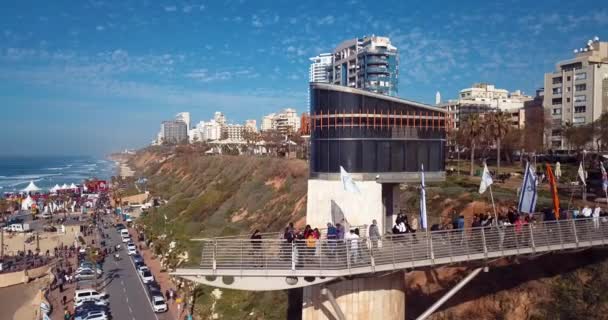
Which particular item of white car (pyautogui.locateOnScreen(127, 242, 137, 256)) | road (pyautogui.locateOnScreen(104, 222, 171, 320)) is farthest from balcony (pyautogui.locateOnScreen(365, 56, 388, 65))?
road (pyautogui.locateOnScreen(104, 222, 171, 320))

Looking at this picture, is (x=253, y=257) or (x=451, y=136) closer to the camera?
(x=253, y=257)

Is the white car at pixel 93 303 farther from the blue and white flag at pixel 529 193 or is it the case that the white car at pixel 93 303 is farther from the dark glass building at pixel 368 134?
the blue and white flag at pixel 529 193

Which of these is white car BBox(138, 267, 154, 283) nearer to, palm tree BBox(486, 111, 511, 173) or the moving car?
the moving car

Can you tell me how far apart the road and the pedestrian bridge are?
78.1ft

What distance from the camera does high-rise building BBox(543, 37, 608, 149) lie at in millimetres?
89062

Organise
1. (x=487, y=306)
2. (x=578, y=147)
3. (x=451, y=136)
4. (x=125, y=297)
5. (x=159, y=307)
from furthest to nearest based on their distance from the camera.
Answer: (x=451, y=136) → (x=578, y=147) → (x=125, y=297) → (x=159, y=307) → (x=487, y=306)

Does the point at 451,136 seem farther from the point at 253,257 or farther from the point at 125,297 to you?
the point at 253,257

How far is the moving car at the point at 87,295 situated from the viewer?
3894 centimetres

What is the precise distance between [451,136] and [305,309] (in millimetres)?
79762

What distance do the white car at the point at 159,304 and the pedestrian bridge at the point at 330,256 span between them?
24.0 m

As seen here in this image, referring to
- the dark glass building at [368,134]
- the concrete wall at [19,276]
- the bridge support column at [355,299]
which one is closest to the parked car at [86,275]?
the concrete wall at [19,276]

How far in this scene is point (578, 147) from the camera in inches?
2643

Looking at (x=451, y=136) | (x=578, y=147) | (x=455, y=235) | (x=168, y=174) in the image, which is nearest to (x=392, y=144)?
(x=455, y=235)

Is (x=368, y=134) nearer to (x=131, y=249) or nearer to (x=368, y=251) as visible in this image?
(x=368, y=251)
